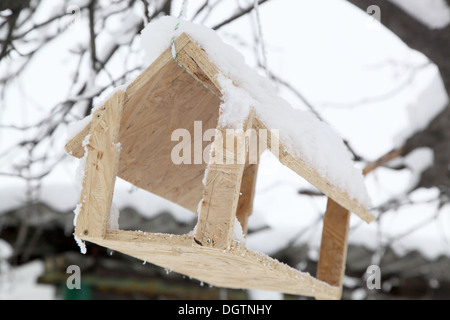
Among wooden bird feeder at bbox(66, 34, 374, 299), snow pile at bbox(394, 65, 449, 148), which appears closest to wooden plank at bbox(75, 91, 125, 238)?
wooden bird feeder at bbox(66, 34, 374, 299)

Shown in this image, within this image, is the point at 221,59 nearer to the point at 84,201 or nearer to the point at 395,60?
the point at 84,201

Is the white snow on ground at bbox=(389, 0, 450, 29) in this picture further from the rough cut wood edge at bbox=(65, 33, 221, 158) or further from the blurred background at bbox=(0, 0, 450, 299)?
the rough cut wood edge at bbox=(65, 33, 221, 158)

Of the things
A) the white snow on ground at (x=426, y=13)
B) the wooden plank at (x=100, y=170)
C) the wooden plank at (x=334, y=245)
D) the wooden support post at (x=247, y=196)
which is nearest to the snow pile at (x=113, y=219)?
the wooden plank at (x=100, y=170)

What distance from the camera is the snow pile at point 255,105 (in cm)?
124

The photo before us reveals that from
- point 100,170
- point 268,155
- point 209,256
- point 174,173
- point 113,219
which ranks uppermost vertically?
point 268,155

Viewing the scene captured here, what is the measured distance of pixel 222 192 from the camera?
111 centimetres

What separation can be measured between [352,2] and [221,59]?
1.11 meters

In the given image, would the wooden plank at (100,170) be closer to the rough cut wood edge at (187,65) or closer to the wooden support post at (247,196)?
the rough cut wood edge at (187,65)

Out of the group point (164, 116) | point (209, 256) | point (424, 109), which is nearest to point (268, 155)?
point (424, 109)

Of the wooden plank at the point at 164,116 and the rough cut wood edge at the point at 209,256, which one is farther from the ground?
the wooden plank at the point at 164,116

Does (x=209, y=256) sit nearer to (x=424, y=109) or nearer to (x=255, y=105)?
(x=255, y=105)

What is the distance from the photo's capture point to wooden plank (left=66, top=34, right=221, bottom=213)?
51.9 inches

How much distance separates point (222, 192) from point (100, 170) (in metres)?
0.42
